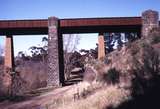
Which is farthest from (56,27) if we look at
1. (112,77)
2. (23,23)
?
(112,77)

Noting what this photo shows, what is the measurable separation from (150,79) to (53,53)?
17734mm

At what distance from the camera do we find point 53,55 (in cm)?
2681

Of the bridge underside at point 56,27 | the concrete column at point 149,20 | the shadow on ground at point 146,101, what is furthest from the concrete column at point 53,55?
the shadow on ground at point 146,101

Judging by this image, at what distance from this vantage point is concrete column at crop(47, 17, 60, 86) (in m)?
26.6

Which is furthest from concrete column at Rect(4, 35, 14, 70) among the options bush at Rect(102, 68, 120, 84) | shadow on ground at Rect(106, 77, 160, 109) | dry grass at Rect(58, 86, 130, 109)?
shadow on ground at Rect(106, 77, 160, 109)

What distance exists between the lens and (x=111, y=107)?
8688mm

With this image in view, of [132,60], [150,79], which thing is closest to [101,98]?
[150,79]

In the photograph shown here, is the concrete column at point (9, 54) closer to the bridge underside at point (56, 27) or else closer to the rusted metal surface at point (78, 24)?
the bridge underside at point (56, 27)

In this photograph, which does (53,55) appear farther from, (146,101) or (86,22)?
(146,101)

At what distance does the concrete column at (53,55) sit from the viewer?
26.6 metres

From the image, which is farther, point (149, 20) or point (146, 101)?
point (149, 20)

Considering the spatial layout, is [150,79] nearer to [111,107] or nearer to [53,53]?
[111,107]

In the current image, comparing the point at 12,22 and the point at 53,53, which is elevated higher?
the point at 12,22

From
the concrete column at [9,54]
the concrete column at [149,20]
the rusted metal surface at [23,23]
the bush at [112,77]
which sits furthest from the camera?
the concrete column at [9,54]
